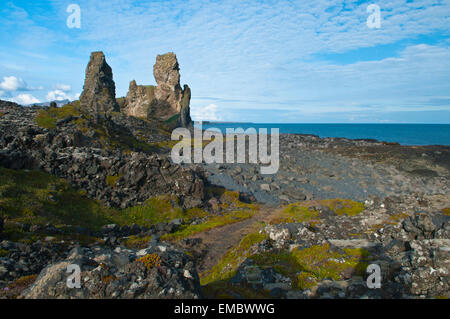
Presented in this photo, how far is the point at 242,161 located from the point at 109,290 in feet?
151

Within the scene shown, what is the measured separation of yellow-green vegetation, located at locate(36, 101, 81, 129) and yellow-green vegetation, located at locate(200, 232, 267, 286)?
3494 centimetres

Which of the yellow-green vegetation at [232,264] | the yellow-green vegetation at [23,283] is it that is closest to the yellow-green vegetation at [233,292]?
the yellow-green vegetation at [232,264]

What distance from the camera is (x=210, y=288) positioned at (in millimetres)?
9586

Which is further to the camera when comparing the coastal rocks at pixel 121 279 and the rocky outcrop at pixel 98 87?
the rocky outcrop at pixel 98 87

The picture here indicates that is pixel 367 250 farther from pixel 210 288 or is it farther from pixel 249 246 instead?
pixel 210 288

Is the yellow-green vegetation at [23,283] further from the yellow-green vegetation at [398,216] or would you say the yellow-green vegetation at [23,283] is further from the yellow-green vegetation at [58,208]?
the yellow-green vegetation at [398,216]

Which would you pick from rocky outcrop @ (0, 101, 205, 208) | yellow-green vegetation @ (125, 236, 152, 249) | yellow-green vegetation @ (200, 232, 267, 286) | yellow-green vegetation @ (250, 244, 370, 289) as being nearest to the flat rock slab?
yellow-green vegetation @ (250, 244, 370, 289)

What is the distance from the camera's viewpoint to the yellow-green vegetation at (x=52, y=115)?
3950 centimetres

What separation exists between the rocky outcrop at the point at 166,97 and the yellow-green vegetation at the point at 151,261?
85.1m

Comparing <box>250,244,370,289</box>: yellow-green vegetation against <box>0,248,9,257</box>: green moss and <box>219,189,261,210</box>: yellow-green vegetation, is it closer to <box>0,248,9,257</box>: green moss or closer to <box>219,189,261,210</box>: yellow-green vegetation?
<box>0,248,9,257</box>: green moss

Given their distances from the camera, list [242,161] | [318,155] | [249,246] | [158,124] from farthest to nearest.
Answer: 1. [158,124]
2. [318,155]
3. [242,161]
4. [249,246]

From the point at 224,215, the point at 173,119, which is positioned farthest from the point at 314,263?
the point at 173,119

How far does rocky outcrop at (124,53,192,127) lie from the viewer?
90.7m

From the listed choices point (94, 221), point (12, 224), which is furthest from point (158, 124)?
point (12, 224)
